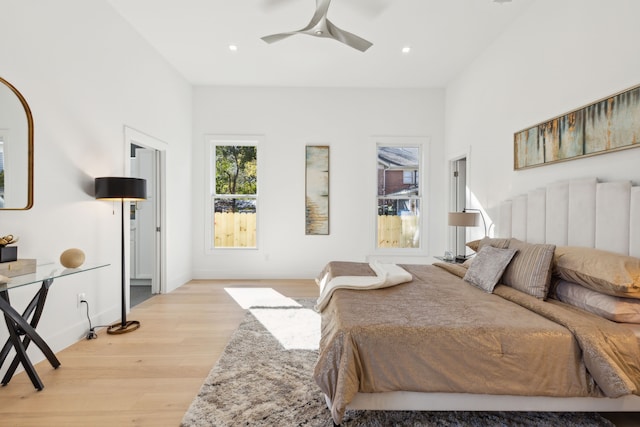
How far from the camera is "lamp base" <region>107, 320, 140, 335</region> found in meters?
2.94

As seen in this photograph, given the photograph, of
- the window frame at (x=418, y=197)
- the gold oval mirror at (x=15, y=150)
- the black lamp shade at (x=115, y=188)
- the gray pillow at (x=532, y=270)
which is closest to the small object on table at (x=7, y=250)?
the gold oval mirror at (x=15, y=150)

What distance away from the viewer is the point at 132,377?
221 cm

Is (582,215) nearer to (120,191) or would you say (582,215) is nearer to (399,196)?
(399,196)

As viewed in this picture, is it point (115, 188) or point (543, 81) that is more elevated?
point (543, 81)

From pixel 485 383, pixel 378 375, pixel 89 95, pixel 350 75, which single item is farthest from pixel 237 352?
pixel 350 75

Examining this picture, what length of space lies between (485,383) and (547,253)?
114cm

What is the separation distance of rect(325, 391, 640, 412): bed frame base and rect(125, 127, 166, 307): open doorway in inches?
132

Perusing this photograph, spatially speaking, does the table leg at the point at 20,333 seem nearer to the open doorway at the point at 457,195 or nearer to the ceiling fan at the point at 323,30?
the ceiling fan at the point at 323,30

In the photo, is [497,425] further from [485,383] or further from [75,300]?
[75,300]

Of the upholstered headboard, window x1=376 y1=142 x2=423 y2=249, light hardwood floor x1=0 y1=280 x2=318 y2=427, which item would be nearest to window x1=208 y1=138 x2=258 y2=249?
light hardwood floor x1=0 y1=280 x2=318 y2=427

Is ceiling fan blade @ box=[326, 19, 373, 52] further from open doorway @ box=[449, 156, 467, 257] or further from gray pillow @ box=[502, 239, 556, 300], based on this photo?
open doorway @ box=[449, 156, 467, 257]

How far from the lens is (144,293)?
172 inches

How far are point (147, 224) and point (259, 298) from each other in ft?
7.99

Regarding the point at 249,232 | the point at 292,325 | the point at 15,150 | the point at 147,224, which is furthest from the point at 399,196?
the point at 15,150
